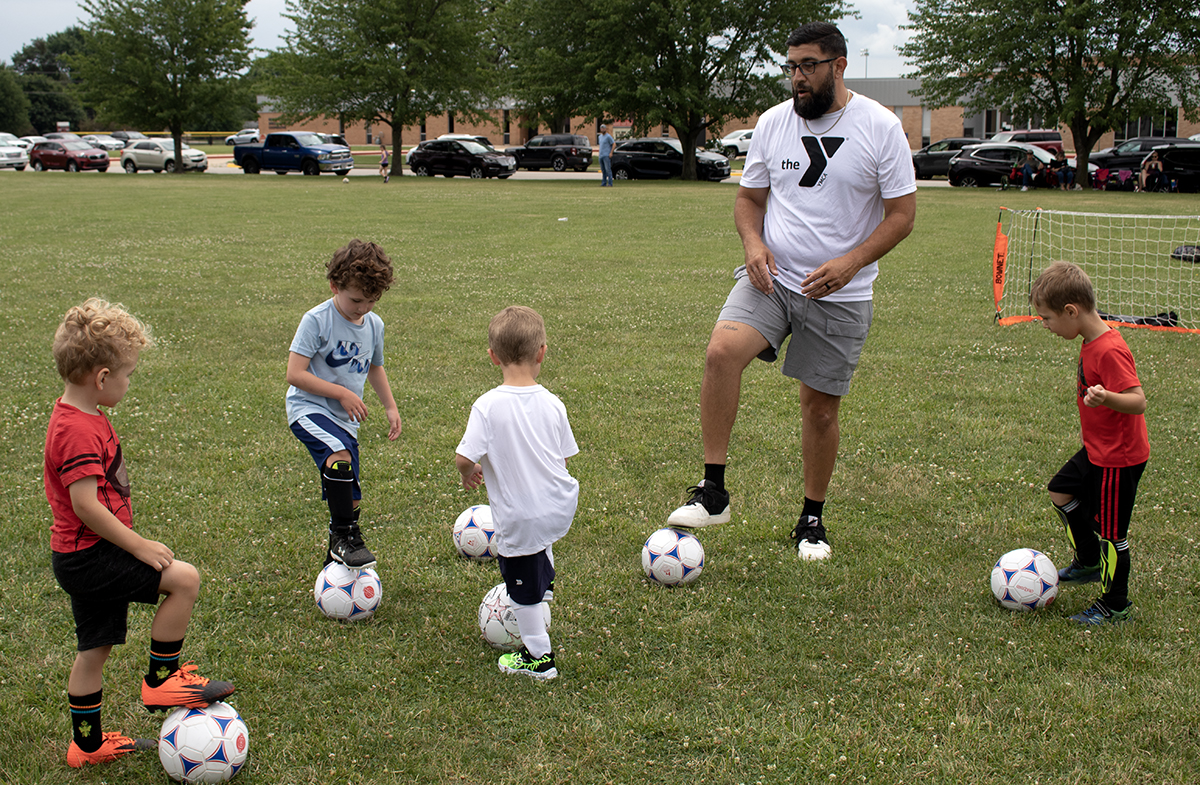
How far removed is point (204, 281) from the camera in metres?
12.5

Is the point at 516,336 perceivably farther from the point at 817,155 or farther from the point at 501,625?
the point at 817,155

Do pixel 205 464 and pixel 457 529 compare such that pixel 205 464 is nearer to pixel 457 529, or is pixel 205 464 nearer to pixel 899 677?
pixel 457 529

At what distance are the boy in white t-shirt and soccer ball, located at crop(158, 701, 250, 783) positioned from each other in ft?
3.50

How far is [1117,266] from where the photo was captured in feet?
45.4

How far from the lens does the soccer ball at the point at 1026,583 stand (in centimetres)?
400

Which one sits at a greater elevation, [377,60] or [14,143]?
[377,60]

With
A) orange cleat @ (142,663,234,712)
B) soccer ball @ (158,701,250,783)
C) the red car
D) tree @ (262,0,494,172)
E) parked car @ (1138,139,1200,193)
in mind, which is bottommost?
soccer ball @ (158,701,250,783)

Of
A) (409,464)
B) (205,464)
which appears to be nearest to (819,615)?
(409,464)

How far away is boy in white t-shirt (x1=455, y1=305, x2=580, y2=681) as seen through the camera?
3271 millimetres

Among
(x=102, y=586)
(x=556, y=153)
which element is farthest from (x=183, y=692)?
(x=556, y=153)

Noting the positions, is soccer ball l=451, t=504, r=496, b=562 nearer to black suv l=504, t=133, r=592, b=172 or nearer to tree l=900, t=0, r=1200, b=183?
tree l=900, t=0, r=1200, b=183

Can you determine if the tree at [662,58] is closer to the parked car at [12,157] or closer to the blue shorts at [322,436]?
the parked car at [12,157]

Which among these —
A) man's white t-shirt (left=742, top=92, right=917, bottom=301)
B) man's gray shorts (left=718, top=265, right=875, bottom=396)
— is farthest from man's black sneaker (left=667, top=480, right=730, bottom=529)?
man's white t-shirt (left=742, top=92, right=917, bottom=301)

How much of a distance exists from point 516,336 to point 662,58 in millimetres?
37638
